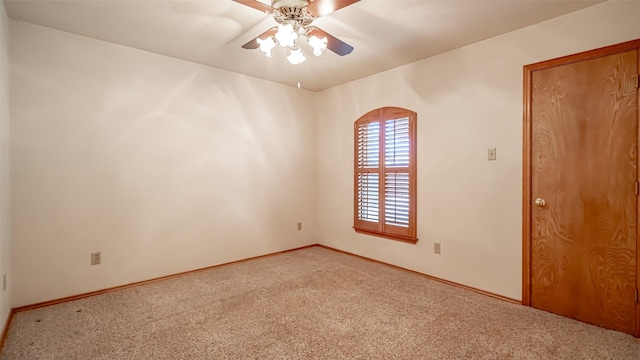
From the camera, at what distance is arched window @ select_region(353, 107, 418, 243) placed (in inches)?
146

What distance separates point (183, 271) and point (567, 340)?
3662mm

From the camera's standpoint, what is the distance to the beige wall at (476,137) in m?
2.60

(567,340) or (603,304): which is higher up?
(603,304)

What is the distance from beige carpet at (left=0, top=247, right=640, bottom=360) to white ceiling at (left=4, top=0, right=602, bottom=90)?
2.48 m

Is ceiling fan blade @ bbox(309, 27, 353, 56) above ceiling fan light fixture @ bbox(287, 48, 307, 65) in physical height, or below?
above

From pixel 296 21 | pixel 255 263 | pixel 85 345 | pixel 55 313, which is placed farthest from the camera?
pixel 255 263

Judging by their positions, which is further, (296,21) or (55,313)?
(55,313)

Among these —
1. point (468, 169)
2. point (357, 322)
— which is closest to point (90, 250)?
point (357, 322)

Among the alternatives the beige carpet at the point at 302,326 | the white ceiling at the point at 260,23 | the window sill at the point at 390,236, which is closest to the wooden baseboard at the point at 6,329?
the beige carpet at the point at 302,326

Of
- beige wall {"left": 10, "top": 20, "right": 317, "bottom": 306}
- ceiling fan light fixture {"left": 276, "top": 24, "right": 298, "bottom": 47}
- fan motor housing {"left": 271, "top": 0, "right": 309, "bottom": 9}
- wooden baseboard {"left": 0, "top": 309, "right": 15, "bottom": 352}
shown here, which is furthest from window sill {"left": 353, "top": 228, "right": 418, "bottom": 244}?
wooden baseboard {"left": 0, "top": 309, "right": 15, "bottom": 352}

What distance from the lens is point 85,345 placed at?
7.11ft

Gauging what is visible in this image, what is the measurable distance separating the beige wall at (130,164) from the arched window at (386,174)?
1.17 metres

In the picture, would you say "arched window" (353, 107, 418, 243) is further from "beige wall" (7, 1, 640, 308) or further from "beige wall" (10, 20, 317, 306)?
"beige wall" (10, 20, 317, 306)

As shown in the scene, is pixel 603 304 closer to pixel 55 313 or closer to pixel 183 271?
pixel 183 271
